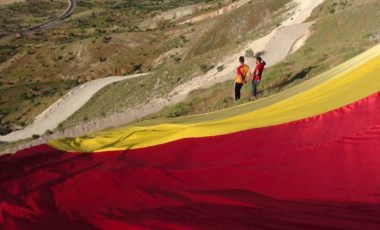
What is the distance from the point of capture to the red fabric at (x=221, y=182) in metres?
5.50

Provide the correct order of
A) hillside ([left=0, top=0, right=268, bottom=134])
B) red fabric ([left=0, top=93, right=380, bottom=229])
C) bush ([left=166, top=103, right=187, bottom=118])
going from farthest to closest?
1. hillside ([left=0, top=0, right=268, bottom=134])
2. bush ([left=166, top=103, right=187, bottom=118])
3. red fabric ([left=0, top=93, right=380, bottom=229])

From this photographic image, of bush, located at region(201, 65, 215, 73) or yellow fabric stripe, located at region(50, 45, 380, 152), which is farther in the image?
bush, located at region(201, 65, 215, 73)

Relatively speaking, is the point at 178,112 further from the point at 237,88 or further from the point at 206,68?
the point at 206,68

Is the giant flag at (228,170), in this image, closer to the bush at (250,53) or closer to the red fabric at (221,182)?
the red fabric at (221,182)

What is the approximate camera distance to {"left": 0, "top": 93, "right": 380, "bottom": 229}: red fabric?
5.50m

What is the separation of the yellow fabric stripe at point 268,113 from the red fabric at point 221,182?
1.32 feet

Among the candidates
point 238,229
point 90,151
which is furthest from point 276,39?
point 238,229

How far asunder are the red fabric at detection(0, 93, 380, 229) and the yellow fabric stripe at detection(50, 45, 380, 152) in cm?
40

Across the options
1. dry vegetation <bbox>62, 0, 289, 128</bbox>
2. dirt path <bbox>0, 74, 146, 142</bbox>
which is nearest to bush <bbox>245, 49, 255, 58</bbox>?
dry vegetation <bbox>62, 0, 289, 128</bbox>

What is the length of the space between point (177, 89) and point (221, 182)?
20.2 metres

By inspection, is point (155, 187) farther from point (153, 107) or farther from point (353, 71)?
point (153, 107)

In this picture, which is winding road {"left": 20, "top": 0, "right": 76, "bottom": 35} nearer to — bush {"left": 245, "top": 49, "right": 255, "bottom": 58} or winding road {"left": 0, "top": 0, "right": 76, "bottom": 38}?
winding road {"left": 0, "top": 0, "right": 76, "bottom": 38}

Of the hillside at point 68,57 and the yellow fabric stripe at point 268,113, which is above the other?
the hillside at point 68,57

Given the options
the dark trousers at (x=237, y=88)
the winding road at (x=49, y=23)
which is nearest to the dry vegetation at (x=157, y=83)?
the dark trousers at (x=237, y=88)
